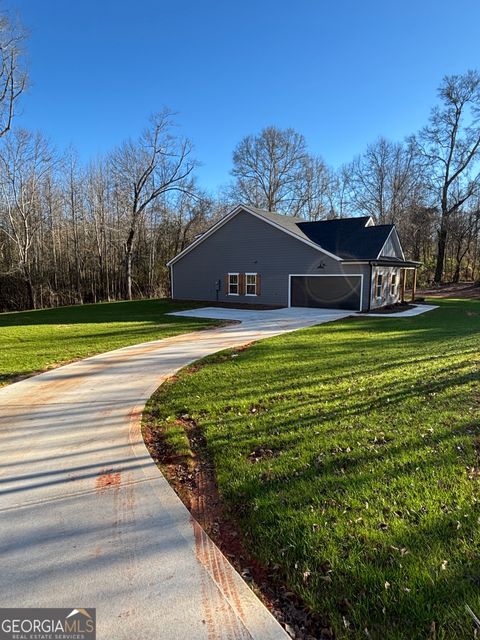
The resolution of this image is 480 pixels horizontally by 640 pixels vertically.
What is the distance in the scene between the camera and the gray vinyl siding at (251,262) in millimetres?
18875

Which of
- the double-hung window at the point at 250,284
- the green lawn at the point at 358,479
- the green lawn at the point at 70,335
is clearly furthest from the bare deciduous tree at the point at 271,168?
the green lawn at the point at 358,479

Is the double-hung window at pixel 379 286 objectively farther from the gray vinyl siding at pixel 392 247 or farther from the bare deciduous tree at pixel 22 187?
the bare deciduous tree at pixel 22 187

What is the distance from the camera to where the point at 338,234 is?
20.5 m

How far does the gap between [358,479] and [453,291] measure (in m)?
31.1

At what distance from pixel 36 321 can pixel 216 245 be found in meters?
10.7

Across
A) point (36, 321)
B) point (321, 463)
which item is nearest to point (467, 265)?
point (36, 321)

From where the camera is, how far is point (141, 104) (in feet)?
88.5

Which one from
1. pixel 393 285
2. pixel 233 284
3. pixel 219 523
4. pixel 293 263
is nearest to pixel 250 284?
pixel 233 284

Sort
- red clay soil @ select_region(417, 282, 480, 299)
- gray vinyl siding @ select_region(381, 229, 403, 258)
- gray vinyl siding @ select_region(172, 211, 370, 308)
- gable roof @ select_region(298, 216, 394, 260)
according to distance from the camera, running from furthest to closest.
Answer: red clay soil @ select_region(417, 282, 480, 299), gray vinyl siding @ select_region(381, 229, 403, 258), gray vinyl siding @ select_region(172, 211, 370, 308), gable roof @ select_region(298, 216, 394, 260)

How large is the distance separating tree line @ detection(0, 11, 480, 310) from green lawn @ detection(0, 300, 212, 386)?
1113 centimetres

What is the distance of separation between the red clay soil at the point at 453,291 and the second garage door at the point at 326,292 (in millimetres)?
12982

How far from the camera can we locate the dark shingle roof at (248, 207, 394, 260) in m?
18.5

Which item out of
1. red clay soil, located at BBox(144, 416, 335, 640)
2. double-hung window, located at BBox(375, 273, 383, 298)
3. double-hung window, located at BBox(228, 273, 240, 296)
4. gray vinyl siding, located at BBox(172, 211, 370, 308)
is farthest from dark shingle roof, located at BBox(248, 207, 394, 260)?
red clay soil, located at BBox(144, 416, 335, 640)

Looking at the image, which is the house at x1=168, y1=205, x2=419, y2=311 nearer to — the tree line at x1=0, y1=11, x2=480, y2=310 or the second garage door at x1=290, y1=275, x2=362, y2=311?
the second garage door at x1=290, y1=275, x2=362, y2=311
